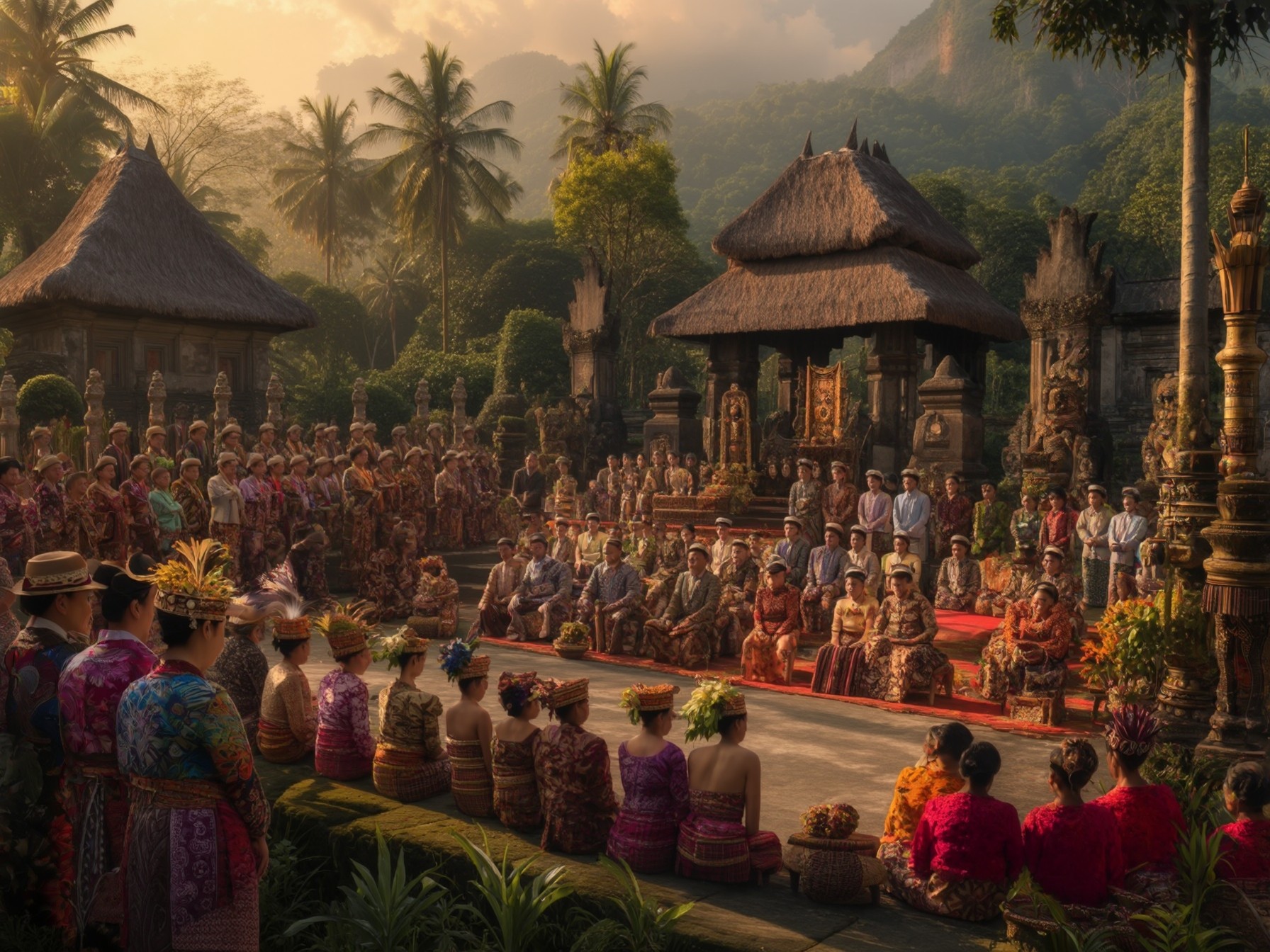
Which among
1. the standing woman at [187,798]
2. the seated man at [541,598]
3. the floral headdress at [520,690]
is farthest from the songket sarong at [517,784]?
Answer: the seated man at [541,598]

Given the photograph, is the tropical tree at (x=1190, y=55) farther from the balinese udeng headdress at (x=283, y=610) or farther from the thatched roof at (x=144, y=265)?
the thatched roof at (x=144, y=265)

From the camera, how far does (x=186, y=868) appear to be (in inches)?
149

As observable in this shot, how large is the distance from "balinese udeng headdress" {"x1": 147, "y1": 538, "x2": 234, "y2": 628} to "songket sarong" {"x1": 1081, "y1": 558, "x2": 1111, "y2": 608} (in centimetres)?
1238

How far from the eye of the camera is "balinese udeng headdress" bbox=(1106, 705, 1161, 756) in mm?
4957

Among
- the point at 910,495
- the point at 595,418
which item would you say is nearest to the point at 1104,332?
the point at 595,418

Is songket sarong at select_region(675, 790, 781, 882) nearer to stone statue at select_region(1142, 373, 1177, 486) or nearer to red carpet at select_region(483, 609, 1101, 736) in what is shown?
red carpet at select_region(483, 609, 1101, 736)

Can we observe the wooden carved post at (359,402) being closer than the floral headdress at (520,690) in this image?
No

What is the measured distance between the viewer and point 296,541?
45.5ft

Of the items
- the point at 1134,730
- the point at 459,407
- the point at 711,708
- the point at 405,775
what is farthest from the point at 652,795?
the point at 459,407

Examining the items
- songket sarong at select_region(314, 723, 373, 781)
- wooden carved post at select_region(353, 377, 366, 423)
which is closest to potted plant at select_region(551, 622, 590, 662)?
songket sarong at select_region(314, 723, 373, 781)

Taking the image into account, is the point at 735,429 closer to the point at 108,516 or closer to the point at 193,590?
the point at 108,516

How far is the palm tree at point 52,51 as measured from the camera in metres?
34.3

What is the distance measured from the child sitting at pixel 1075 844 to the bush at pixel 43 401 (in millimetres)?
22947

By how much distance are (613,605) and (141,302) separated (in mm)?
20644
